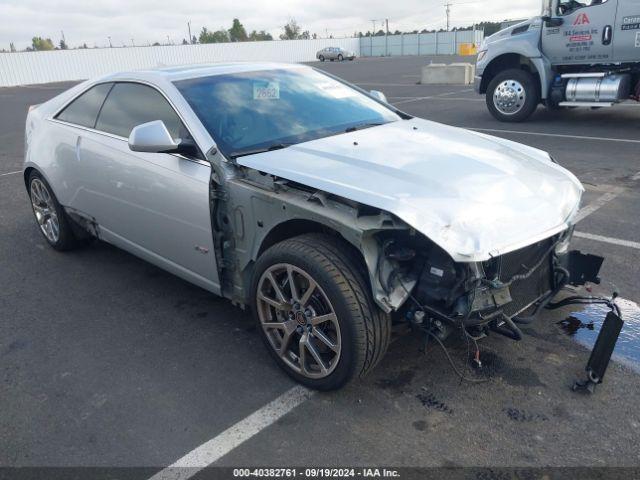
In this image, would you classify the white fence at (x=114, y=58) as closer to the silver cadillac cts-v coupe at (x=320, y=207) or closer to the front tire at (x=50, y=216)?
the front tire at (x=50, y=216)

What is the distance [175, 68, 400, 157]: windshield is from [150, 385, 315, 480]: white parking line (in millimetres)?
1418

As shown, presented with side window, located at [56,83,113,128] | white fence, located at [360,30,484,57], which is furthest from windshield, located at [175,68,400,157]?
white fence, located at [360,30,484,57]

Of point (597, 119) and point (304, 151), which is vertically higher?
point (304, 151)

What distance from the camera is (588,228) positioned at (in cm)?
506

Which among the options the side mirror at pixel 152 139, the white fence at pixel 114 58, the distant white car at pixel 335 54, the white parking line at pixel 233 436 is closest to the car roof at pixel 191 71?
the side mirror at pixel 152 139

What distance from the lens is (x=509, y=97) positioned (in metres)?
10.8

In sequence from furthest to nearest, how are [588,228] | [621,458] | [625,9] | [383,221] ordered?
1. [625,9]
2. [588,228]
3. [383,221]
4. [621,458]

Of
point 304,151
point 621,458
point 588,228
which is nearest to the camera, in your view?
point 621,458

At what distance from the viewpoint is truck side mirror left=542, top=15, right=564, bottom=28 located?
973 centimetres

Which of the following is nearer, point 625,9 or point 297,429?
point 297,429

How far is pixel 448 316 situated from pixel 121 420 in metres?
1.71

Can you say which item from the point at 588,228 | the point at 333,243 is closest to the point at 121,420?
the point at 333,243

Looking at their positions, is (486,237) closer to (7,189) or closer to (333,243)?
(333,243)

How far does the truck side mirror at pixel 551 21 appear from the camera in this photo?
9.73 m
